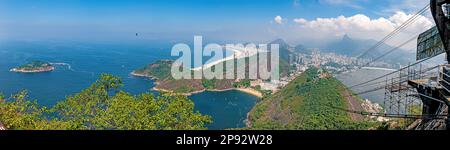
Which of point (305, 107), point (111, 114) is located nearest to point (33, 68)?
point (305, 107)

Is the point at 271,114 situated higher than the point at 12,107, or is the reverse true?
the point at 12,107

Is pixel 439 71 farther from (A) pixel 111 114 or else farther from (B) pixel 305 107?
(B) pixel 305 107

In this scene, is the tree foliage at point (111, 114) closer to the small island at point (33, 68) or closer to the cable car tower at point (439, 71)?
the cable car tower at point (439, 71)
